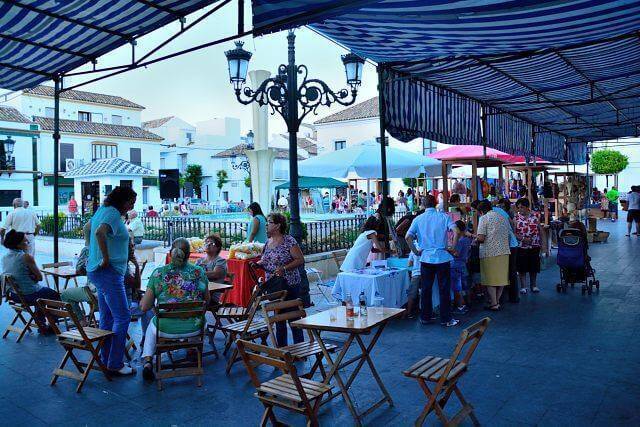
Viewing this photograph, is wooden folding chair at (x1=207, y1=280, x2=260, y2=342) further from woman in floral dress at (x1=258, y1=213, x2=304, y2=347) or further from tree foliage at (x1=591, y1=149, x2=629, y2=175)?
tree foliage at (x1=591, y1=149, x2=629, y2=175)

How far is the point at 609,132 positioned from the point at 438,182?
70.2 ft

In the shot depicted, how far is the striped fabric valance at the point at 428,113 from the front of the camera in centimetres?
757

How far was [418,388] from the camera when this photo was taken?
15.4 ft

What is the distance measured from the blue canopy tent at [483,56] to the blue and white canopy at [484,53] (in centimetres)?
1

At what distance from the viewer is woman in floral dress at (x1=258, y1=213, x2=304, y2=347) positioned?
585cm

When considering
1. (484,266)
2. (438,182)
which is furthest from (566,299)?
(438,182)

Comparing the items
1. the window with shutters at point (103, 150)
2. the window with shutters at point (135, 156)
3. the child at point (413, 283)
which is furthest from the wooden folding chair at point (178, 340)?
the window with shutters at point (135, 156)

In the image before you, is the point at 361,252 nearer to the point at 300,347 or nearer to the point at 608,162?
the point at 300,347

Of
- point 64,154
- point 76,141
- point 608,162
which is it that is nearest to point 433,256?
point 608,162

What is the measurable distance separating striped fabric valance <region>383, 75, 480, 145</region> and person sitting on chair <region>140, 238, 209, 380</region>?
3.65 metres

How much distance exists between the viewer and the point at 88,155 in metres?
44.1

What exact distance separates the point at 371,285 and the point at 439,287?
0.93 meters

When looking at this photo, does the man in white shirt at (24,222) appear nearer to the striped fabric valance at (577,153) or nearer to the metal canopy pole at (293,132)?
the metal canopy pole at (293,132)

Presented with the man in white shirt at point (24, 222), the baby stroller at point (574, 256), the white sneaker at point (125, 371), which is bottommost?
the white sneaker at point (125, 371)
